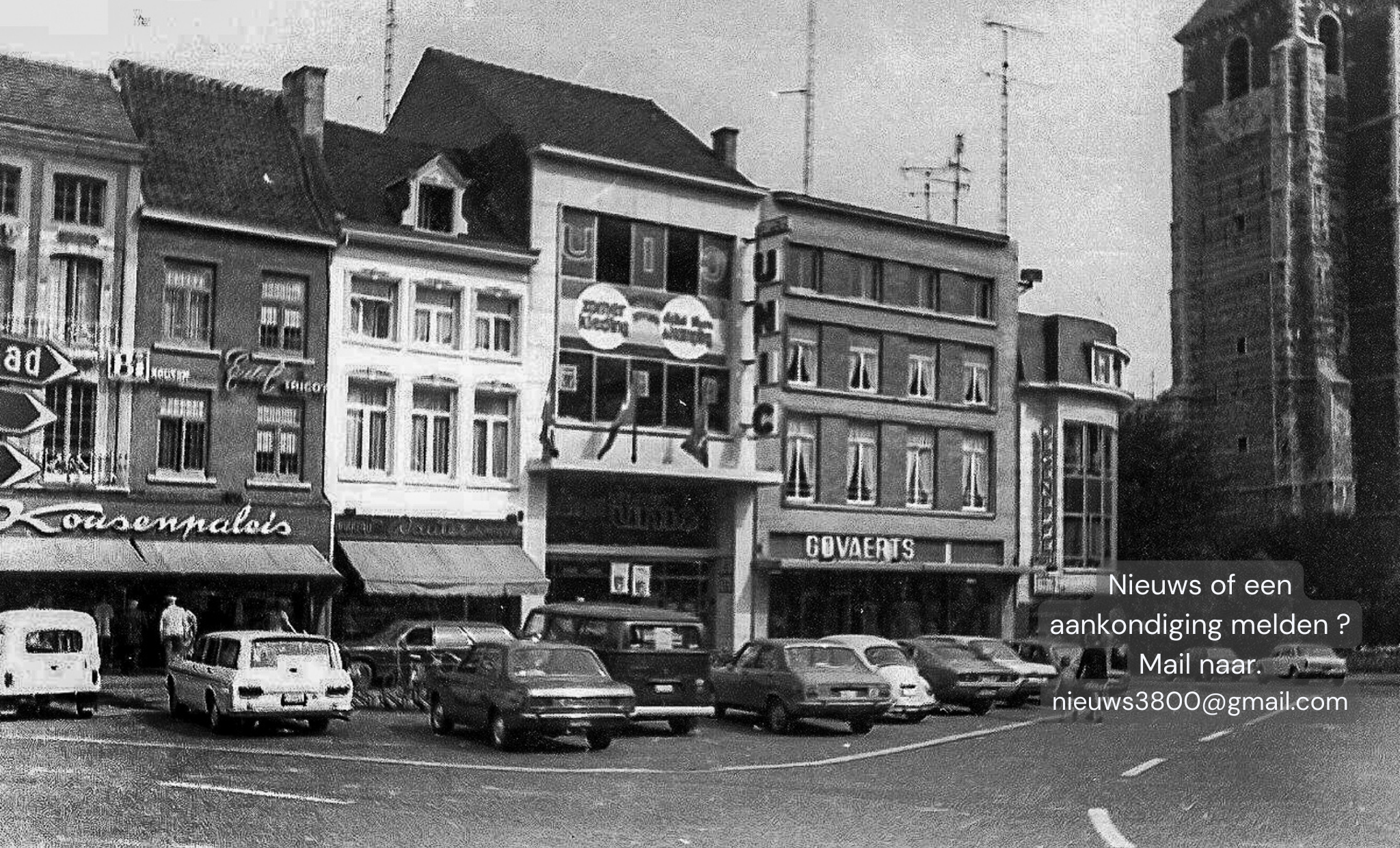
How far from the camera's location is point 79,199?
33.2 m

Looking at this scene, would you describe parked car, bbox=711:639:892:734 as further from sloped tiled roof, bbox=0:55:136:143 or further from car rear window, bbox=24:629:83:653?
sloped tiled roof, bbox=0:55:136:143

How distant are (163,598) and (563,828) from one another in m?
22.2

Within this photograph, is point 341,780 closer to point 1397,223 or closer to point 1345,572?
point 1345,572

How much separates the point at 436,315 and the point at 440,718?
16.9 m

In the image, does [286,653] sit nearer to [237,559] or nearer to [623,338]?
[237,559]

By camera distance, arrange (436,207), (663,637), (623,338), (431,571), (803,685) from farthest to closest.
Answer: (623,338), (436,207), (431,571), (803,685), (663,637)

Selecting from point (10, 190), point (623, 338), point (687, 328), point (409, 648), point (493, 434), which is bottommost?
point (409, 648)

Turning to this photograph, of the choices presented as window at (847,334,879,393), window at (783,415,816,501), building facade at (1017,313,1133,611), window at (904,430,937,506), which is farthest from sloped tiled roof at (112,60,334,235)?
building facade at (1017,313,1133,611)

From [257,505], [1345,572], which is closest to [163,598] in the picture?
[257,505]

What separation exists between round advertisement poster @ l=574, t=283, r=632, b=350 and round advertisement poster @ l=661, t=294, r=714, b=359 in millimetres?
1208

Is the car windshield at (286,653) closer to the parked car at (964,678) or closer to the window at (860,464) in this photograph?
the parked car at (964,678)

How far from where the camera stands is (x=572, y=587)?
4047cm

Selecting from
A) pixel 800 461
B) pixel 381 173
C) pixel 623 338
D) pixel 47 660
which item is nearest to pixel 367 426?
pixel 381 173

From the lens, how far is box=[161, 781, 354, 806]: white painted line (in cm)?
1511
